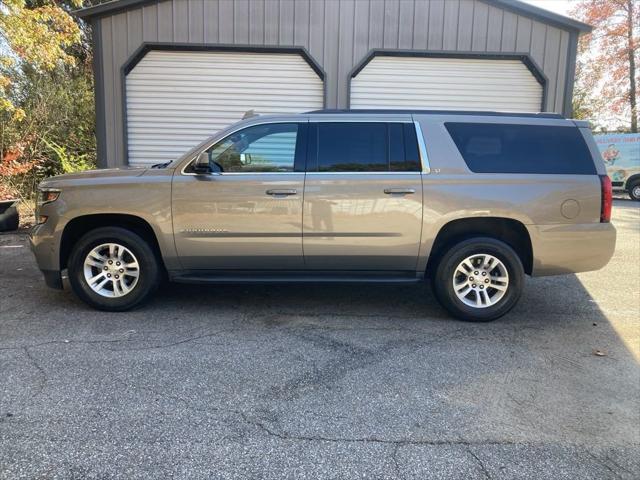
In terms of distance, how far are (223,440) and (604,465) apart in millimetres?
2022

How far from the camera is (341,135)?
489 cm

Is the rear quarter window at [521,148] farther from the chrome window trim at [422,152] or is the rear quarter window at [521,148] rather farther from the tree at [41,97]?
the tree at [41,97]

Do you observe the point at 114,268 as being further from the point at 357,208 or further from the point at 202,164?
the point at 357,208

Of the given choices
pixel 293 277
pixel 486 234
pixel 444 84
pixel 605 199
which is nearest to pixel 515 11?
pixel 444 84

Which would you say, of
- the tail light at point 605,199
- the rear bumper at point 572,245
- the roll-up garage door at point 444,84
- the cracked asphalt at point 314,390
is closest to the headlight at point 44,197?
the cracked asphalt at point 314,390

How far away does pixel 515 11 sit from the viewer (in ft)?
29.5

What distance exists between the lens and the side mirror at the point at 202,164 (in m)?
4.76

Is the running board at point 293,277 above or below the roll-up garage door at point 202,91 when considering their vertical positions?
below

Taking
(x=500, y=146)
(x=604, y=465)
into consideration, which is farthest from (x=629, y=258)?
(x=604, y=465)

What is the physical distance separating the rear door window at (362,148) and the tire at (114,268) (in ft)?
6.04

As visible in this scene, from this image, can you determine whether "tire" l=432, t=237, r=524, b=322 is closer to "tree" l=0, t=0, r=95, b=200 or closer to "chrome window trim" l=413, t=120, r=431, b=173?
"chrome window trim" l=413, t=120, r=431, b=173

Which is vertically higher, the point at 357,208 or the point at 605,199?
the point at 605,199

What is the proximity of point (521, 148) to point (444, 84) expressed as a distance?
489 cm

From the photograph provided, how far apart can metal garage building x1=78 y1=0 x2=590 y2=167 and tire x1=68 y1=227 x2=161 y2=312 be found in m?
4.75
